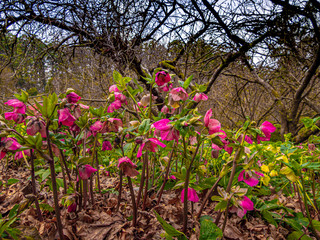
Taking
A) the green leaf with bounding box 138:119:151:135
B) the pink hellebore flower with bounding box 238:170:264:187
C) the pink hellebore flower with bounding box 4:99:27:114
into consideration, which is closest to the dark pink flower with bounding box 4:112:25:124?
the pink hellebore flower with bounding box 4:99:27:114

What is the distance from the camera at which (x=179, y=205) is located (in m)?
1.32

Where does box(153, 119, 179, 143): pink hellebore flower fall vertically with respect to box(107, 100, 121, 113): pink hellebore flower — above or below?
below

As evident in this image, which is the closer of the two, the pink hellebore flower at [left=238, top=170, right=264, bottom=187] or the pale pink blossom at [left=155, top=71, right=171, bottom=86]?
the pink hellebore flower at [left=238, top=170, right=264, bottom=187]

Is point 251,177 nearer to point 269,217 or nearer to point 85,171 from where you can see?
point 269,217

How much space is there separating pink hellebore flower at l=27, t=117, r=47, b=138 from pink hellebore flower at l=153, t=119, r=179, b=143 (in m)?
0.45

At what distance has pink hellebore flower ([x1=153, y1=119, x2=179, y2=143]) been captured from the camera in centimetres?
72

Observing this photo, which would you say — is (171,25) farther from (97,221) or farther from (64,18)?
(97,221)

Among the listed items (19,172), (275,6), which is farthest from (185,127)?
(275,6)

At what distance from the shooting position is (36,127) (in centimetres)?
74

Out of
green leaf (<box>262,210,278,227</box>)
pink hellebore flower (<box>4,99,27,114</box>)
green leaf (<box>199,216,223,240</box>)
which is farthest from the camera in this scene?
green leaf (<box>262,210,278,227</box>)

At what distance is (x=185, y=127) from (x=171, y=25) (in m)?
3.53

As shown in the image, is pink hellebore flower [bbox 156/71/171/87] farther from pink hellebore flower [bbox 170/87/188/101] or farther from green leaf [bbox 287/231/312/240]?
green leaf [bbox 287/231/312/240]

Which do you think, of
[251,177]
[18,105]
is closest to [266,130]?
[251,177]

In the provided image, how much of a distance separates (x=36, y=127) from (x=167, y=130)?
52 cm
